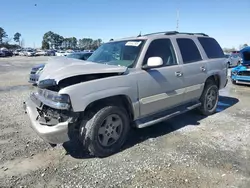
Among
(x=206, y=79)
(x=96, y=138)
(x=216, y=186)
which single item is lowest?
(x=216, y=186)

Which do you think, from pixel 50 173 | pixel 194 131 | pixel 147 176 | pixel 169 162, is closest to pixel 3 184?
pixel 50 173

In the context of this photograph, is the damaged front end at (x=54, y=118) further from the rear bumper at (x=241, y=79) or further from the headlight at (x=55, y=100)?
the rear bumper at (x=241, y=79)

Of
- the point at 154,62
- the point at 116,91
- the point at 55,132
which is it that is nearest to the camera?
the point at 55,132

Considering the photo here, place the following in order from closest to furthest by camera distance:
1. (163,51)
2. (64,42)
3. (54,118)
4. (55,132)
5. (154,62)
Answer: (55,132)
(54,118)
(154,62)
(163,51)
(64,42)

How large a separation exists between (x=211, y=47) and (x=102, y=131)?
389 cm

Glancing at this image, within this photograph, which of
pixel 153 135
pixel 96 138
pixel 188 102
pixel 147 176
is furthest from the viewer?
pixel 188 102

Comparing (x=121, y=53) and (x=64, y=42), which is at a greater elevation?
(x=64, y=42)

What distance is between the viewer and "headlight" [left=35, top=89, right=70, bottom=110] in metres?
3.12

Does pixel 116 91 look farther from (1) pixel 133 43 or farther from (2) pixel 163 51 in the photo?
Answer: (2) pixel 163 51

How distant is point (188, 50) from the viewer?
4.98 meters

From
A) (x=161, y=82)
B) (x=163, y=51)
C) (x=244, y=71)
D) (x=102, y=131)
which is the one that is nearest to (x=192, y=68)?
(x=163, y=51)

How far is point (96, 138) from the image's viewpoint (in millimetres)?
3461

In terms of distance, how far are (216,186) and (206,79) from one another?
3.13 metres

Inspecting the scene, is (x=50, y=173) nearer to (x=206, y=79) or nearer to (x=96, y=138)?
(x=96, y=138)
